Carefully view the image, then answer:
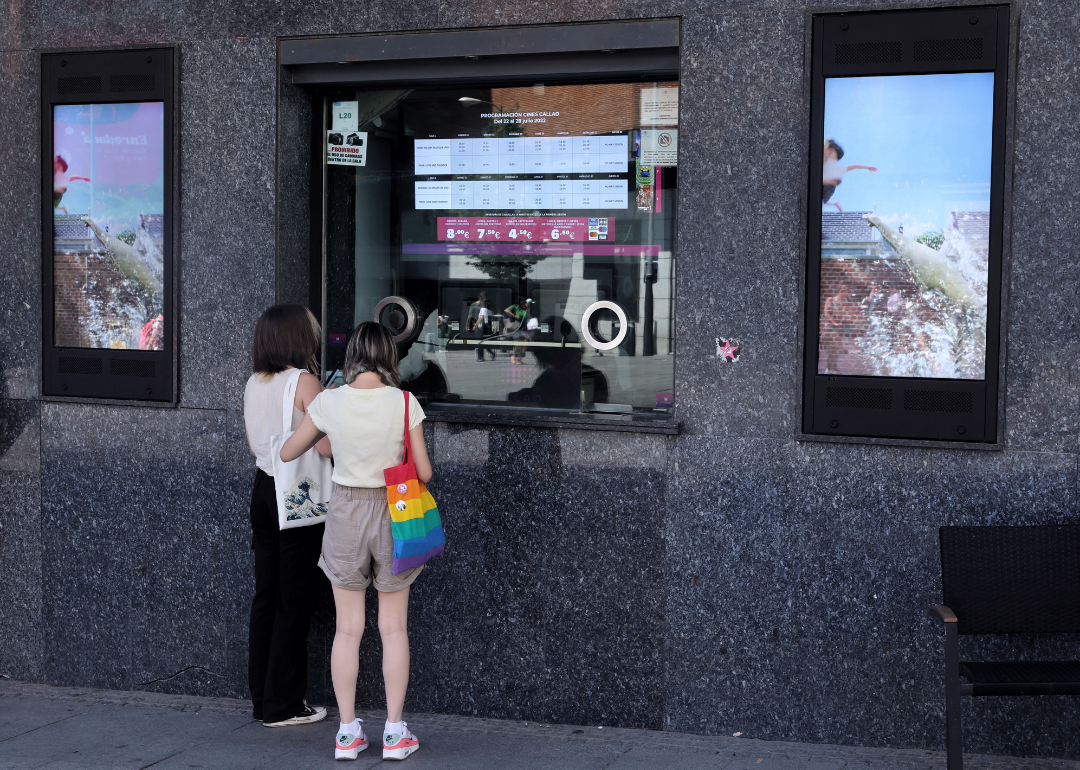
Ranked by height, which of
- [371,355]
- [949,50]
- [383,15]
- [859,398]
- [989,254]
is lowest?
[859,398]

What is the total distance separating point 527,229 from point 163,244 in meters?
1.78

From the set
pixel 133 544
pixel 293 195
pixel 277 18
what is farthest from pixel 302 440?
pixel 277 18

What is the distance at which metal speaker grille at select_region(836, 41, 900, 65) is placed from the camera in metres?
4.71

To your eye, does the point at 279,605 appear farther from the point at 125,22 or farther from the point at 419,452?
the point at 125,22

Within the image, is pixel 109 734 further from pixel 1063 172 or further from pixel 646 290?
pixel 1063 172

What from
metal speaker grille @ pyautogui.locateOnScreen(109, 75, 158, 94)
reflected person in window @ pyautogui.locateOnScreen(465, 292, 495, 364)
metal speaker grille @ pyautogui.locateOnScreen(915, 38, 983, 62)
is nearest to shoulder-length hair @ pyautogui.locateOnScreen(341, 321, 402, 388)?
reflected person in window @ pyautogui.locateOnScreen(465, 292, 495, 364)

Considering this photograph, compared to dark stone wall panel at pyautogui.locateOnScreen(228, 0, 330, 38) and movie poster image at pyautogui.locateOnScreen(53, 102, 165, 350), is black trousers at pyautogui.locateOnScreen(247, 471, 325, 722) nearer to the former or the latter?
movie poster image at pyautogui.locateOnScreen(53, 102, 165, 350)

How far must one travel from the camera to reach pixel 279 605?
512 centimetres

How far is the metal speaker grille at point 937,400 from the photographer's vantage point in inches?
185

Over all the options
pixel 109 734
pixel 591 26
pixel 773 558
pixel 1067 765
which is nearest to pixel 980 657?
pixel 1067 765

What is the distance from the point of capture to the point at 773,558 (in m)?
4.93

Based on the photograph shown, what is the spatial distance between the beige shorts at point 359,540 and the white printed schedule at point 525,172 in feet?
5.52

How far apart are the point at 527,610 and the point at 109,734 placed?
6.23 ft

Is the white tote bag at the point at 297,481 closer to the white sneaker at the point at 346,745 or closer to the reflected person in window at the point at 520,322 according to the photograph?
the white sneaker at the point at 346,745
